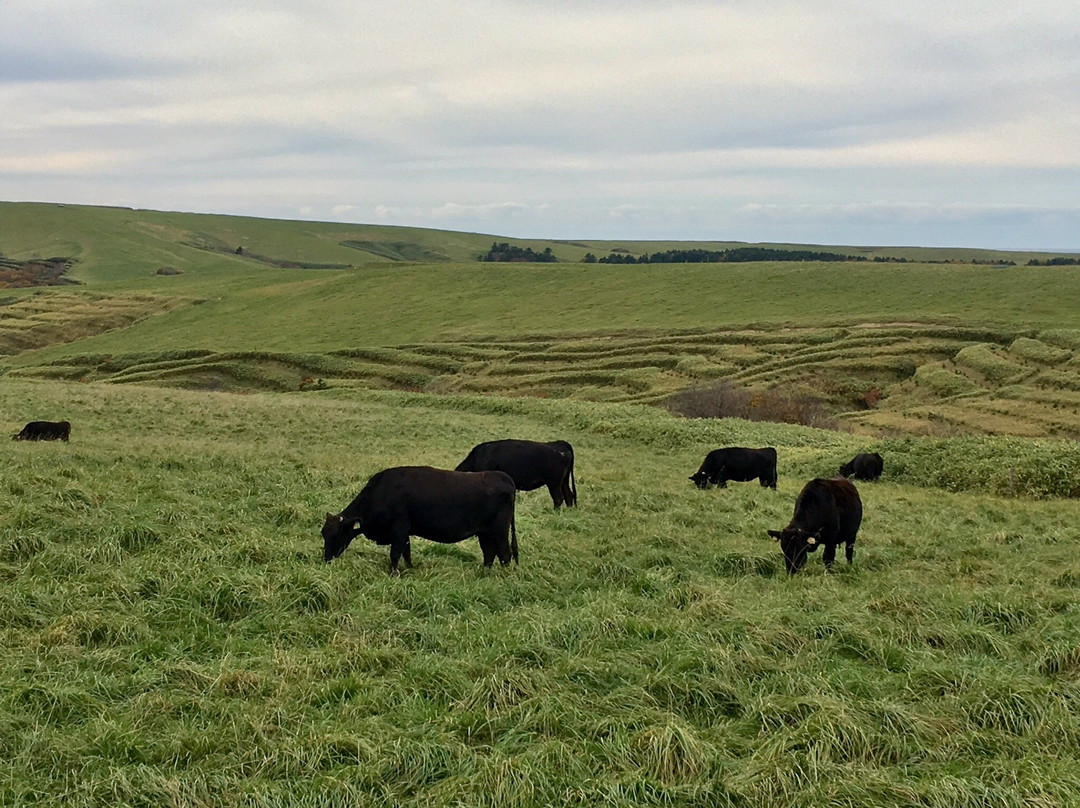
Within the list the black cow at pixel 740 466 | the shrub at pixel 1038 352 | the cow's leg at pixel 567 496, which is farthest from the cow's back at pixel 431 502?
the shrub at pixel 1038 352

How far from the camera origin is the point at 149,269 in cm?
17450

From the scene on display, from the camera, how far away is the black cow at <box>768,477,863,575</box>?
540 inches

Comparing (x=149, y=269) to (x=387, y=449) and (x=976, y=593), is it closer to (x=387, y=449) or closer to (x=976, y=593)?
(x=387, y=449)

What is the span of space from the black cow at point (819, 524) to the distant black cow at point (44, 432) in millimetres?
21339

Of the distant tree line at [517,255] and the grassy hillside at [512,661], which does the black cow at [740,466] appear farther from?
the distant tree line at [517,255]

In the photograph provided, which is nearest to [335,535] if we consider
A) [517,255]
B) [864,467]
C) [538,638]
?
[538,638]

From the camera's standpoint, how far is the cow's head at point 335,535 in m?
12.1

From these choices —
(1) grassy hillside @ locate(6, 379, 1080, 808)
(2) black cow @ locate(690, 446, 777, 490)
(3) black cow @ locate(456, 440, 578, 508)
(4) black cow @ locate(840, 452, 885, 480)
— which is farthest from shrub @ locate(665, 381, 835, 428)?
(1) grassy hillside @ locate(6, 379, 1080, 808)

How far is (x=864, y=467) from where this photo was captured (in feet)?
93.8

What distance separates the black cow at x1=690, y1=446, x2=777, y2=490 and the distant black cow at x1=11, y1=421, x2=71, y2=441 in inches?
738

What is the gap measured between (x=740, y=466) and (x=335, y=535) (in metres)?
15.8

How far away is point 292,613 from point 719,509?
11500 millimetres

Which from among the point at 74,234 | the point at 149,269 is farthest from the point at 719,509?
the point at 74,234

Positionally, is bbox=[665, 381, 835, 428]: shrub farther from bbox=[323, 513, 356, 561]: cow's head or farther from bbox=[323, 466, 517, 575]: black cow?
bbox=[323, 513, 356, 561]: cow's head
